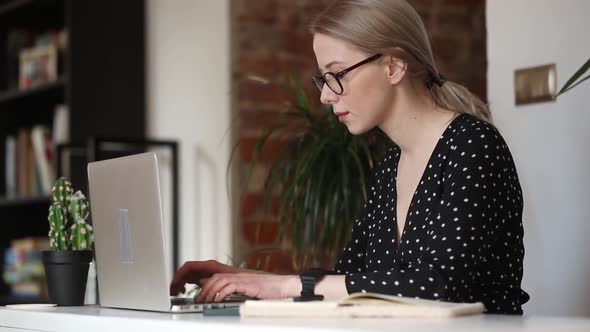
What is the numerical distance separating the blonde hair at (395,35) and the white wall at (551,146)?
552mm

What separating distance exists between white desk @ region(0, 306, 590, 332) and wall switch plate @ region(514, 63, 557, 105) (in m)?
1.25

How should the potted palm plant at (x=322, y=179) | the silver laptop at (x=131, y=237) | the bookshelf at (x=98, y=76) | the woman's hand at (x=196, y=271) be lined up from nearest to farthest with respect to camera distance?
the silver laptop at (x=131, y=237)
the woman's hand at (x=196, y=271)
the potted palm plant at (x=322, y=179)
the bookshelf at (x=98, y=76)

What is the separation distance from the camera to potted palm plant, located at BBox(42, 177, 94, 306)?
1915 mm

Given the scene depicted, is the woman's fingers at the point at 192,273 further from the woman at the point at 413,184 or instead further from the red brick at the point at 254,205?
the red brick at the point at 254,205

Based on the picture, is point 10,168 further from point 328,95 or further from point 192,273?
point 328,95

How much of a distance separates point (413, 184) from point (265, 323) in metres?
0.82

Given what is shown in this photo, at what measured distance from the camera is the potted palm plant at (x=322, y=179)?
286 centimetres

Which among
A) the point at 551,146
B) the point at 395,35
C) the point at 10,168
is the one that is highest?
the point at 395,35

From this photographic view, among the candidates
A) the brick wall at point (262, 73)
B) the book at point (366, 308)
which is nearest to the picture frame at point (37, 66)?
the brick wall at point (262, 73)

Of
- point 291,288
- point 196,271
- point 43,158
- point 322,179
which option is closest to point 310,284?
point 291,288

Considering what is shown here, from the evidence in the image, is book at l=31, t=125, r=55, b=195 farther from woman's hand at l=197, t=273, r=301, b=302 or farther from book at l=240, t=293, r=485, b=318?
book at l=240, t=293, r=485, b=318

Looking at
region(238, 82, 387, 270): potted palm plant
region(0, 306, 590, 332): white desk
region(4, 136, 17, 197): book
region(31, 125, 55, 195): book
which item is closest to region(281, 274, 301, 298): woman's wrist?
region(0, 306, 590, 332): white desk

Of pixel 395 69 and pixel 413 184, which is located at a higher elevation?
pixel 395 69

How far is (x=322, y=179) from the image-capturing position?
2.85 m
